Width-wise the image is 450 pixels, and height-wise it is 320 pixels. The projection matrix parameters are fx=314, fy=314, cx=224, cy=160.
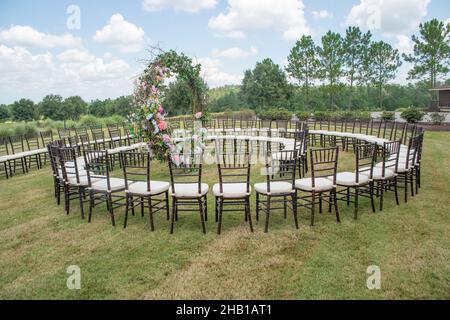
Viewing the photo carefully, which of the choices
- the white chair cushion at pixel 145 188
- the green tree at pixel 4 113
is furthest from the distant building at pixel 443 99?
the green tree at pixel 4 113

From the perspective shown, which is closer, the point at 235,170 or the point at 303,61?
the point at 235,170

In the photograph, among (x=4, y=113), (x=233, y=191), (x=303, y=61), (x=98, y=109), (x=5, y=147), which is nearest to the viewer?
(x=233, y=191)

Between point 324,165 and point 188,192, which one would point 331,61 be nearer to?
point 324,165

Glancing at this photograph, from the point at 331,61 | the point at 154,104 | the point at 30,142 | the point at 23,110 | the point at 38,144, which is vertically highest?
the point at 331,61

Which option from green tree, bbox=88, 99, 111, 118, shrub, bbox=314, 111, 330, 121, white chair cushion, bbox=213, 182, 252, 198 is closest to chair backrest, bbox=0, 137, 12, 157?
white chair cushion, bbox=213, 182, 252, 198

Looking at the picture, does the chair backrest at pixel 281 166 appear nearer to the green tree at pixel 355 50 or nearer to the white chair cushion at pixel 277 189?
the white chair cushion at pixel 277 189

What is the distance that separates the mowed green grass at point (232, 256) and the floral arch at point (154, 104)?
2.29 meters

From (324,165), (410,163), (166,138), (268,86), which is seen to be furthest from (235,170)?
(268,86)

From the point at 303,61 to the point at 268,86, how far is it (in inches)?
264

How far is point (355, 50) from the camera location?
26.0 m

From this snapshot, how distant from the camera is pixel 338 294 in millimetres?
2902

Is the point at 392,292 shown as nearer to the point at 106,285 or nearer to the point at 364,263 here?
the point at 364,263

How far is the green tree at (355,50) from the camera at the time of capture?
2556 cm
